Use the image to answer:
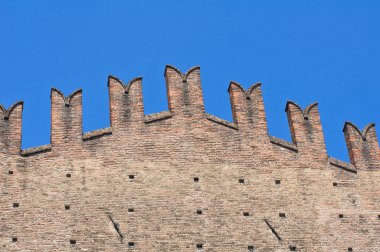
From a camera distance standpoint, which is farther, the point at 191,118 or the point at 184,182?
the point at 191,118

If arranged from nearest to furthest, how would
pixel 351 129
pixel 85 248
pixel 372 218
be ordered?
pixel 85 248
pixel 372 218
pixel 351 129

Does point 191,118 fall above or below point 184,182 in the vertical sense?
above

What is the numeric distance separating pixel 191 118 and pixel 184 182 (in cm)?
147

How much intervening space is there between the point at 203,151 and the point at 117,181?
1746 mm

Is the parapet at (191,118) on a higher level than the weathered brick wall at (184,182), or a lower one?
higher

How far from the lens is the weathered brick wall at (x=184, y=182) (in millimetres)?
15094

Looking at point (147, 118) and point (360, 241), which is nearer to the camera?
point (360, 241)

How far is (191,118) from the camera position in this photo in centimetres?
1672

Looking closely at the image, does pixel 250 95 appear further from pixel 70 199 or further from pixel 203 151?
pixel 70 199

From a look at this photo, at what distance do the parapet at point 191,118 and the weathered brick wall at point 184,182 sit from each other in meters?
0.02

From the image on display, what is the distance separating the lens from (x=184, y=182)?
15828 mm

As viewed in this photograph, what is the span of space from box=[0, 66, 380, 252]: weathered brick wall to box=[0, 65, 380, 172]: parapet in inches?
0.9

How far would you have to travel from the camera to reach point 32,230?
14.9m

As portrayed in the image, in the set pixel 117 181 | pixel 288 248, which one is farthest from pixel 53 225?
pixel 288 248
